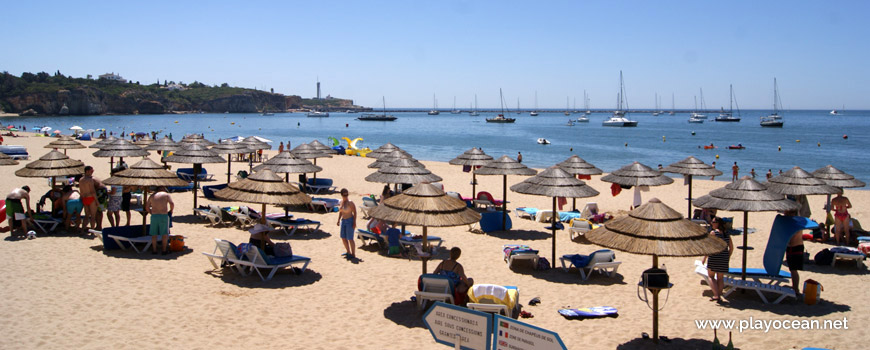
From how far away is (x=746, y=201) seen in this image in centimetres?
898

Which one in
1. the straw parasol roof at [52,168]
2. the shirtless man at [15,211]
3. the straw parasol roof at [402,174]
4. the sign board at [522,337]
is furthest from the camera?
the straw parasol roof at [402,174]

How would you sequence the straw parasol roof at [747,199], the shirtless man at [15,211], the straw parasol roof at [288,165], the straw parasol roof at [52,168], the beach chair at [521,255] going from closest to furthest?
the straw parasol roof at [747,199] → the beach chair at [521,255] → the shirtless man at [15,211] → the straw parasol roof at [52,168] → the straw parasol roof at [288,165]

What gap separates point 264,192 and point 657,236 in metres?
6.17

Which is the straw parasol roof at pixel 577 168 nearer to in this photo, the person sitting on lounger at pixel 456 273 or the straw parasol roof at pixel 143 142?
the person sitting on lounger at pixel 456 273

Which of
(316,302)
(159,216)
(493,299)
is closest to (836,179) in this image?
(493,299)

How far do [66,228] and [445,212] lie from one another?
844 cm

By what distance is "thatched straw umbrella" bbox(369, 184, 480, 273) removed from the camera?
753 cm

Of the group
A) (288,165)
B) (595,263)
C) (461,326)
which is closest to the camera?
(461,326)

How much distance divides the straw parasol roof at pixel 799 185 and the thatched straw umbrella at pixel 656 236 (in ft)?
20.5

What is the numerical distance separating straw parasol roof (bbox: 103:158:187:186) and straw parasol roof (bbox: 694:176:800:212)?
915cm

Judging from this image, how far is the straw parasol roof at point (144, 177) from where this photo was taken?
34.1 feet

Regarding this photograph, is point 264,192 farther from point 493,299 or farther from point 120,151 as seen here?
point 120,151

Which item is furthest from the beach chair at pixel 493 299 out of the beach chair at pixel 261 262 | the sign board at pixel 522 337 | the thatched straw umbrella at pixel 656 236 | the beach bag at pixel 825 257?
the beach bag at pixel 825 257

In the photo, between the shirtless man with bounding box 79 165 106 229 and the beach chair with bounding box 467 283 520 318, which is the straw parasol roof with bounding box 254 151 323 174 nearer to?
the shirtless man with bounding box 79 165 106 229
